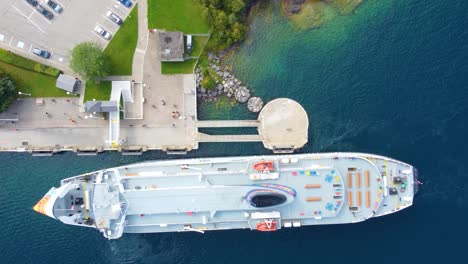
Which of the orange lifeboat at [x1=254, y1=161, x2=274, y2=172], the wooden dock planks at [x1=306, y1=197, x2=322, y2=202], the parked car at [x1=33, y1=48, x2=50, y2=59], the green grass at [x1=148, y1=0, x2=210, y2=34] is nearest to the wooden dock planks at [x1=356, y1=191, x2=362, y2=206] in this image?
the wooden dock planks at [x1=306, y1=197, x2=322, y2=202]

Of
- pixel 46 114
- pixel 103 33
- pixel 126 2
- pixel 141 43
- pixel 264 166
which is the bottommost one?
pixel 264 166

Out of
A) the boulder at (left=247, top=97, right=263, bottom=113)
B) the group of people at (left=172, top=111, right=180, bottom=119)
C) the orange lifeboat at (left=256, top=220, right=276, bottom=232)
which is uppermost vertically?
the boulder at (left=247, top=97, right=263, bottom=113)

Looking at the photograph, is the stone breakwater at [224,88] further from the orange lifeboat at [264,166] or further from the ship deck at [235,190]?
the orange lifeboat at [264,166]

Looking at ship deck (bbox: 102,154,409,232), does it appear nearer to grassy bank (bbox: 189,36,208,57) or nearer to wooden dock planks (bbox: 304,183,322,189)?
wooden dock planks (bbox: 304,183,322,189)

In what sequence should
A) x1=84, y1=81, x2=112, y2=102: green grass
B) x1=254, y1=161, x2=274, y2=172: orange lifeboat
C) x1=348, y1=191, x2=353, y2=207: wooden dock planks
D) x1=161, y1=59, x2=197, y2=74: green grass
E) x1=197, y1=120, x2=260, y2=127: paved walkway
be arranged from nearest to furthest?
x1=254, y1=161, x2=274, y2=172: orange lifeboat
x1=348, y1=191, x2=353, y2=207: wooden dock planks
x1=84, y1=81, x2=112, y2=102: green grass
x1=161, y1=59, x2=197, y2=74: green grass
x1=197, y1=120, x2=260, y2=127: paved walkway

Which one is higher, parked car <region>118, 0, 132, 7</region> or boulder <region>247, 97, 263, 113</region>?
parked car <region>118, 0, 132, 7</region>

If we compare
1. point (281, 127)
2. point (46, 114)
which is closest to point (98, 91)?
→ point (46, 114)

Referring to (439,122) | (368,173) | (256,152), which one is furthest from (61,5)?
(439,122)

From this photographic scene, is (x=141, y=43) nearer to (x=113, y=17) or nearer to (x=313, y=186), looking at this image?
(x=113, y=17)
